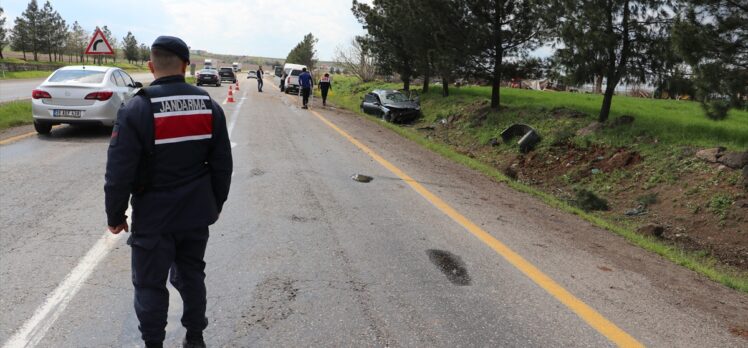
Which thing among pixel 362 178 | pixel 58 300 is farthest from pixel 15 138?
pixel 58 300

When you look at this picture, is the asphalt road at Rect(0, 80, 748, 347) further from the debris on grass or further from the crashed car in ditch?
the crashed car in ditch

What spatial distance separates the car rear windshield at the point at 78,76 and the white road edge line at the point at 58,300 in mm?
7889

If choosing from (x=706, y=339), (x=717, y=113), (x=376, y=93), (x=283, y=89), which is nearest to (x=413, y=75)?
(x=376, y=93)

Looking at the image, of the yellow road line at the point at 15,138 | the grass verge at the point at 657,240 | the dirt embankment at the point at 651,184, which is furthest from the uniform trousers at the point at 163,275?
the yellow road line at the point at 15,138

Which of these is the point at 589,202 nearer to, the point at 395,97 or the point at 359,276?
the point at 359,276

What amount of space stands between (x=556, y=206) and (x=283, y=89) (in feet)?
123

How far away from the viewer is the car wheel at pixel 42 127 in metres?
11.5

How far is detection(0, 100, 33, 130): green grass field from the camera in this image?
1316 cm

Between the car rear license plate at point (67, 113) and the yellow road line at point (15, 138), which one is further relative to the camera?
the car rear license plate at point (67, 113)

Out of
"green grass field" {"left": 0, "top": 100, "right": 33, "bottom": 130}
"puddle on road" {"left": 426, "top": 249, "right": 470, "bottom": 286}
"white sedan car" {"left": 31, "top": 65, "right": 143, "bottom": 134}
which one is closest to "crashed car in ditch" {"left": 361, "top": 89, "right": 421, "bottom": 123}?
"green grass field" {"left": 0, "top": 100, "right": 33, "bottom": 130}

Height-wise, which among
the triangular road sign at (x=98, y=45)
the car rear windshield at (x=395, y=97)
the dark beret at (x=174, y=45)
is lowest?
the car rear windshield at (x=395, y=97)

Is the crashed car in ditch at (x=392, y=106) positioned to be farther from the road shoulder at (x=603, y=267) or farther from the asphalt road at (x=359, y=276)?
the asphalt road at (x=359, y=276)

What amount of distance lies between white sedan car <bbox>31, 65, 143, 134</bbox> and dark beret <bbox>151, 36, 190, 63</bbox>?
9144 mm

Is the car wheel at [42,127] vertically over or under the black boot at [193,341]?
over
